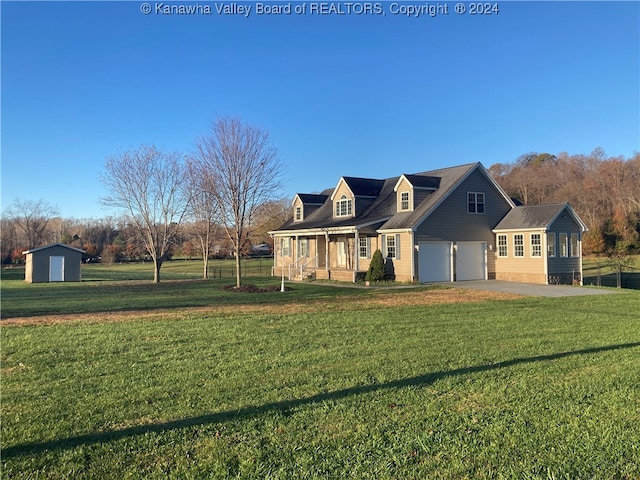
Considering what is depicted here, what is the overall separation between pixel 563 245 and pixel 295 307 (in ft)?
56.1

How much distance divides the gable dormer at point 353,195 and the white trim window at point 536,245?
929 centimetres

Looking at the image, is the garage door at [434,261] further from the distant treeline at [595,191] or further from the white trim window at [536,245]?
the distant treeline at [595,191]

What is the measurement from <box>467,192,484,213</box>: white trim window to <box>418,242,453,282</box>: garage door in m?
2.49

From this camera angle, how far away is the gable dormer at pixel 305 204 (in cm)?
3425

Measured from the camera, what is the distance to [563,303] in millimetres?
16156

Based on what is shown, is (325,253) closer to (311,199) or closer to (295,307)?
(311,199)

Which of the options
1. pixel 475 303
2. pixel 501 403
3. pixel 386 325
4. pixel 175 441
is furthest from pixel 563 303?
pixel 175 441

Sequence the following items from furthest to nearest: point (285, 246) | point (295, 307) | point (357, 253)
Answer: point (285, 246) → point (357, 253) → point (295, 307)

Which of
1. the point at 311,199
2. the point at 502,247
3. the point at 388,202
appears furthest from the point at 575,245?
the point at 311,199

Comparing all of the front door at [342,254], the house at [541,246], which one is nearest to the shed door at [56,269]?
the front door at [342,254]

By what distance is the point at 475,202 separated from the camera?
26.8 m

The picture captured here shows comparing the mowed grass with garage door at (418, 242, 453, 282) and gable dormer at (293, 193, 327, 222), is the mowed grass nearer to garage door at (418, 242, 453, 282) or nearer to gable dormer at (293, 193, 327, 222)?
garage door at (418, 242, 453, 282)

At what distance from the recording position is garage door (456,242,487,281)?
26203 millimetres

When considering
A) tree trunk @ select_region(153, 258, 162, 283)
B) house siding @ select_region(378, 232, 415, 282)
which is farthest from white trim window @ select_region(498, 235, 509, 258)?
tree trunk @ select_region(153, 258, 162, 283)
